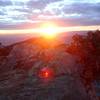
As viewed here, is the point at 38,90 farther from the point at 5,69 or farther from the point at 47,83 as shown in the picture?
the point at 5,69

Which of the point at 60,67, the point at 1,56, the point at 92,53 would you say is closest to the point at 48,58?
the point at 60,67

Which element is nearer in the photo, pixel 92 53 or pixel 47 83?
pixel 47 83

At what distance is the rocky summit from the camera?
55.0 feet

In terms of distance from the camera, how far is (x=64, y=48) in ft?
72.2

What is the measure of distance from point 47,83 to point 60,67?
2090 mm

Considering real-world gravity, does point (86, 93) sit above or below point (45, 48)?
below

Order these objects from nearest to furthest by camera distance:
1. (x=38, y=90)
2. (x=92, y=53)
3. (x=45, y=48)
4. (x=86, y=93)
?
(x=38, y=90) → (x=86, y=93) → (x=92, y=53) → (x=45, y=48)

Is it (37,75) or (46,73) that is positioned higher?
(46,73)

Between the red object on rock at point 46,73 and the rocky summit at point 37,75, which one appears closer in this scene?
the rocky summit at point 37,75

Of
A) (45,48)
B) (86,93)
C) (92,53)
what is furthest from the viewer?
(45,48)

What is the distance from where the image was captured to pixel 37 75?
722 inches

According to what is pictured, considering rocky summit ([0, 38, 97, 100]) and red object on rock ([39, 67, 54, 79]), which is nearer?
rocky summit ([0, 38, 97, 100])

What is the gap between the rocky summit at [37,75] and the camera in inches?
660

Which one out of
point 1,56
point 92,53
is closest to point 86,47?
point 92,53
